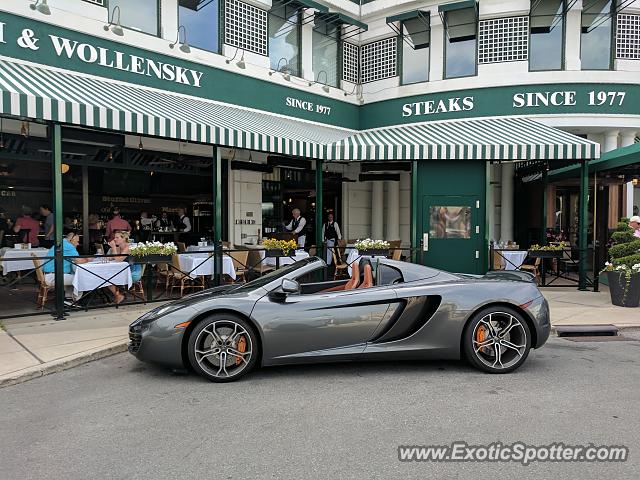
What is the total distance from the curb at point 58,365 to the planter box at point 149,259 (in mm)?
2562

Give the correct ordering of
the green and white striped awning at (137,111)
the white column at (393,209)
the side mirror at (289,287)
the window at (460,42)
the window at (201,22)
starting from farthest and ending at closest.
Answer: the white column at (393,209), the window at (460,42), the window at (201,22), the green and white striped awning at (137,111), the side mirror at (289,287)

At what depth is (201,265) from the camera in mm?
10094

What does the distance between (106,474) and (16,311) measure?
21.5ft

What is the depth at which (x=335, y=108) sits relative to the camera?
1491cm

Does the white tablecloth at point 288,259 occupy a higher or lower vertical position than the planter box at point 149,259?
lower

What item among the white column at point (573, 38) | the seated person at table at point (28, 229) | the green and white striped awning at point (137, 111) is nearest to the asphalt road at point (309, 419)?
the green and white striped awning at point (137, 111)

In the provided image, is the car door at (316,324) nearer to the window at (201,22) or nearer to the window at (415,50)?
the window at (201,22)

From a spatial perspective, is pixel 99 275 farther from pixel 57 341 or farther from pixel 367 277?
pixel 367 277

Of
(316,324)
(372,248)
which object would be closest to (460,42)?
(372,248)

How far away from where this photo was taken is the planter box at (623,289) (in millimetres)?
8969

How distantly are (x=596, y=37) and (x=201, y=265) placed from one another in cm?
1190

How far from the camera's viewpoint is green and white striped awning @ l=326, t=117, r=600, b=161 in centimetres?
1114

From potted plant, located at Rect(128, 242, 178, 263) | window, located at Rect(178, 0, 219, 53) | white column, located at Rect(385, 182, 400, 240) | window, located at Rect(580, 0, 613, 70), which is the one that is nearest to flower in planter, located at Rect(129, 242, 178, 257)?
potted plant, located at Rect(128, 242, 178, 263)

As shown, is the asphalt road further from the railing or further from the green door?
the green door
